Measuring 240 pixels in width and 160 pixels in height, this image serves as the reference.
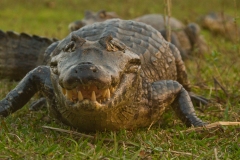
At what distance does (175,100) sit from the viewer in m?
4.29

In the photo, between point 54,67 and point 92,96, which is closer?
point 92,96

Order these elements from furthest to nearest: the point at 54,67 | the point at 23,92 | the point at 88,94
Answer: the point at 23,92 < the point at 54,67 < the point at 88,94

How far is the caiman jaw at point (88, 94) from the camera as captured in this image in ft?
9.77

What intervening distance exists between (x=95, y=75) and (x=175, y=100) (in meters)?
1.54

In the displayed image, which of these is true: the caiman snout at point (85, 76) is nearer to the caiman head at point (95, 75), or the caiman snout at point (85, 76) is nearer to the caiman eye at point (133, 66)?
the caiman head at point (95, 75)

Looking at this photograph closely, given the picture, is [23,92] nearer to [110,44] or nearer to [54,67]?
[54,67]

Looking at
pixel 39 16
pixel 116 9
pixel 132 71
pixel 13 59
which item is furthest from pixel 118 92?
pixel 116 9

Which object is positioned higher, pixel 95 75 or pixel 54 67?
pixel 95 75

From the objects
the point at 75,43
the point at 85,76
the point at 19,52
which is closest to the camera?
the point at 85,76

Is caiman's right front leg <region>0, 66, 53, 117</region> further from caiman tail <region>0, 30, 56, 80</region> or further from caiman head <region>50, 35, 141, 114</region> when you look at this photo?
caiman tail <region>0, 30, 56, 80</region>

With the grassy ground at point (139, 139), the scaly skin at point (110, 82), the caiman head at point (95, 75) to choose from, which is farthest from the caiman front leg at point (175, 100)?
the caiman head at point (95, 75)

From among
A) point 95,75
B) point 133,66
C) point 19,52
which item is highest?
point 95,75

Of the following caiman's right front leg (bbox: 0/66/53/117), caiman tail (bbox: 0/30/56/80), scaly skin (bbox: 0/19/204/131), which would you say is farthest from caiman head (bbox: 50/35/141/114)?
caiman tail (bbox: 0/30/56/80)

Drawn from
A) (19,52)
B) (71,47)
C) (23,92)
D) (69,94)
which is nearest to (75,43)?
(71,47)
